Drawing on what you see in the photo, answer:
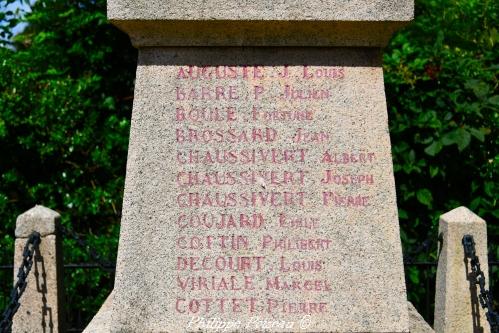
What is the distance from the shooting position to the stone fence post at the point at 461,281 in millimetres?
4625

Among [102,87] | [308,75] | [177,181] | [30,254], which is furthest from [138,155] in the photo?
[102,87]

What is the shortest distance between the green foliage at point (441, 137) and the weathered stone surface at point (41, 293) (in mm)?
2861

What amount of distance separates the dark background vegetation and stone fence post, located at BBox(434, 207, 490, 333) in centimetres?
69

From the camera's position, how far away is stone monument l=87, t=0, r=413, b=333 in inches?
136

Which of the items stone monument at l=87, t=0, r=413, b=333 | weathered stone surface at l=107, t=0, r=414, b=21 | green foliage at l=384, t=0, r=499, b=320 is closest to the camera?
weathered stone surface at l=107, t=0, r=414, b=21

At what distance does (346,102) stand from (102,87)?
14.5 ft

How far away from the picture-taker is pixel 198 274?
3.48 meters

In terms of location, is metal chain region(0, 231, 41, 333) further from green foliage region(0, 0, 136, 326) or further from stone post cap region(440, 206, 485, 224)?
stone post cap region(440, 206, 485, 224)

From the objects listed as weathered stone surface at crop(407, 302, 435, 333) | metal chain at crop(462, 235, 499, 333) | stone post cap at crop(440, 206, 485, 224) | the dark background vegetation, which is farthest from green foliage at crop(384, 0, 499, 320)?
weathered stone surface at crop(407, 302, 435, 333)

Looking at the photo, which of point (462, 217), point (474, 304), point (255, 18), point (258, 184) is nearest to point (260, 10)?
point (255, 18)

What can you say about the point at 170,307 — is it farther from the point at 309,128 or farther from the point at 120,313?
the point at 309,128

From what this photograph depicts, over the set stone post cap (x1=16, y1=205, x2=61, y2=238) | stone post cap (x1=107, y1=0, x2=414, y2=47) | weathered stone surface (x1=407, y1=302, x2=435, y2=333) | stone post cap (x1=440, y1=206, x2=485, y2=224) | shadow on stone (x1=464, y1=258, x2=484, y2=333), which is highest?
stone post cap (x1=107, y1=0, x2=414, y2=47)

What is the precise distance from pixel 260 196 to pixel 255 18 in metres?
0.85

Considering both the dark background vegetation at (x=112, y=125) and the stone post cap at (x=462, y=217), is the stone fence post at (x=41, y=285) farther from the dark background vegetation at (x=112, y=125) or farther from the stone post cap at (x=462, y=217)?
the stone post cap at (x=462, y=217)
